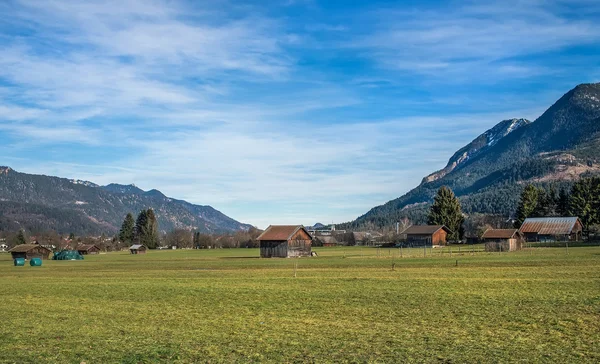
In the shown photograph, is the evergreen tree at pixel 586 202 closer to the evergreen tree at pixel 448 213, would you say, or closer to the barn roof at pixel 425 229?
the evergreen tree at pixel 448 213

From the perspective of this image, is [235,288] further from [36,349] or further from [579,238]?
[579,238]

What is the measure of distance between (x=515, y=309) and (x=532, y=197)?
11769cm

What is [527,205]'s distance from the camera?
132 meters

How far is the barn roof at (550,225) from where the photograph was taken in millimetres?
115000

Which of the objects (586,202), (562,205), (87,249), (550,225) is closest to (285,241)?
(550,225)

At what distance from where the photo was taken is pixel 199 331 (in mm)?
21266

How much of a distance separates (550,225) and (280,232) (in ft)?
184

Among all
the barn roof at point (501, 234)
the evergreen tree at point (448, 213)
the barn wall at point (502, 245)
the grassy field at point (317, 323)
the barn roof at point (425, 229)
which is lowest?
the grassy field at point (317, 323)

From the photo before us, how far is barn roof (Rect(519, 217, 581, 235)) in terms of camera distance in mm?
115000

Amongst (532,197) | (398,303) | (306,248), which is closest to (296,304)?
(398,303)

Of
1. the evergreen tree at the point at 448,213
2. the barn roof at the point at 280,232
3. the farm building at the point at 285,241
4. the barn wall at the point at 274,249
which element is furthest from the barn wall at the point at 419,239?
the barn wall at the point at 274,249

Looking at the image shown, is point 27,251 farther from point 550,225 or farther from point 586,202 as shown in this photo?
point 586,202

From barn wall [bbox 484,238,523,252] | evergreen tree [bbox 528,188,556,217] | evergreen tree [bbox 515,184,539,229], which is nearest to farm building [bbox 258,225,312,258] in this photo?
barn wall [bbox 484,238,523,252]

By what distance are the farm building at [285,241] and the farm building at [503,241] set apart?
3008 cm
